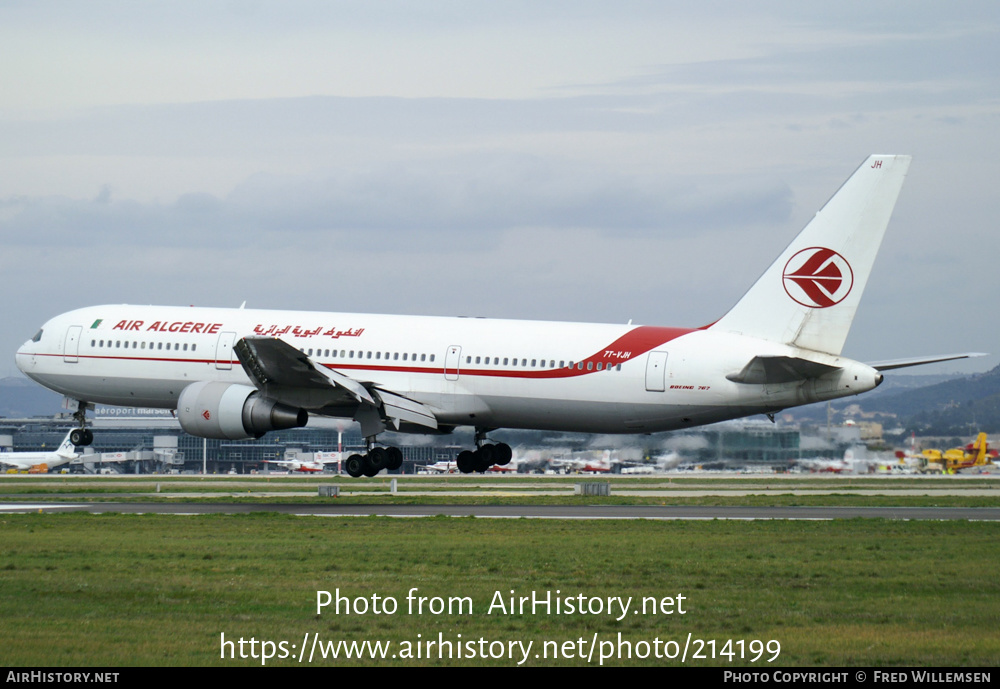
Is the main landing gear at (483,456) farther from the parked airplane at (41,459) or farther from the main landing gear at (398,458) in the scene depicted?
the parked airplane at (41,459)

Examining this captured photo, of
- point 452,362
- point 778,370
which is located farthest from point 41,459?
point 778,370

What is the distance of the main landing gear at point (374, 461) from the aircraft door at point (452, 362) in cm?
336

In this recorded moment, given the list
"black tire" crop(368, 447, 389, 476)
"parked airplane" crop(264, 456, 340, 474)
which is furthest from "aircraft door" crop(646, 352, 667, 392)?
"parked airplane" crop(264, 456, 340, 474)

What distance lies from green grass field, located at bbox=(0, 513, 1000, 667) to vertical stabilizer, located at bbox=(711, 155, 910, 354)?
7166mm

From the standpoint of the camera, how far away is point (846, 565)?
25.6 meters

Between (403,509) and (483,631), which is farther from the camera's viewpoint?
(403,509)

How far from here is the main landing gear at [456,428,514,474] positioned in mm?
47500

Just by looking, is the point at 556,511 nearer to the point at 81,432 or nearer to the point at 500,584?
the point at 500,584

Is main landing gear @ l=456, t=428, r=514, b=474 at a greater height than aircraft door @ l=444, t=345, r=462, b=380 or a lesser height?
lesser

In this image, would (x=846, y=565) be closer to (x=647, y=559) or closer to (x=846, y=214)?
(x=647, y=559)

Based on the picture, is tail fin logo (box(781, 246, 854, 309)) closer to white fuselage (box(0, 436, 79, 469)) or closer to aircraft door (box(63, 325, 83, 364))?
aircraft door (box(63, 325, 83, 364))

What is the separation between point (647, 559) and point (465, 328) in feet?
63.1

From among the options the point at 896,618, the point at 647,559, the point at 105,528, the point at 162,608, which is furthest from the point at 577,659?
the point at 105,528

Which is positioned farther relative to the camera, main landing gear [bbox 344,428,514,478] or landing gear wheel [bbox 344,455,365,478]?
landing gear wheel [bbox 344,455,365,478]
